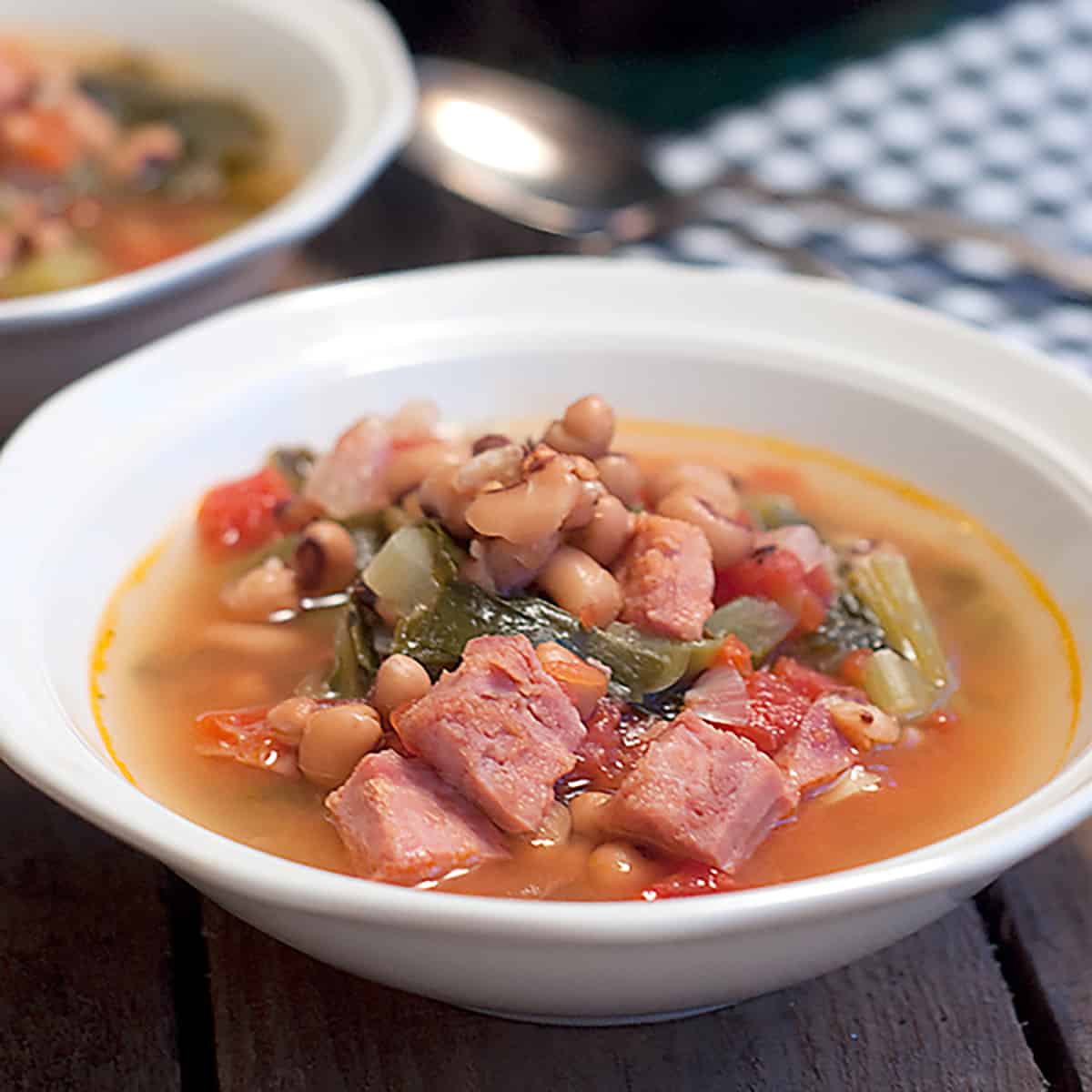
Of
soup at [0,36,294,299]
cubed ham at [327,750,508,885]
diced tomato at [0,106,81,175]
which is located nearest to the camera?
cubed ham at [327,750,508,885]

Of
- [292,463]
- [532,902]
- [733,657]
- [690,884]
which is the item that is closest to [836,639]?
[733,657]

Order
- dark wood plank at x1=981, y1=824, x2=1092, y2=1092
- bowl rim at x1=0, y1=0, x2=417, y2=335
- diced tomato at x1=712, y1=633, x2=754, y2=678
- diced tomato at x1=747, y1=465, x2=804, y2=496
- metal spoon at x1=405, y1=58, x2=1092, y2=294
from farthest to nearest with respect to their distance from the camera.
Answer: metal spoon at x1=405, y1=58, x2=1092, y2=294
bowl rim at x1=0, y1=0, x2=417, y2=335
diced tomato at x1=747, y1=465, x2=804, y2=496
diced tomato at x1=712, y1=633, x2=754, y2=678
dark wood plank at x1=981, y1=824, x2=1092, y2=1092

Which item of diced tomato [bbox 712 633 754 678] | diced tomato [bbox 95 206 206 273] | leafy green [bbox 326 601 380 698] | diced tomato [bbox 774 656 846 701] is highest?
diced tomato [bbox 712 633 754 678]

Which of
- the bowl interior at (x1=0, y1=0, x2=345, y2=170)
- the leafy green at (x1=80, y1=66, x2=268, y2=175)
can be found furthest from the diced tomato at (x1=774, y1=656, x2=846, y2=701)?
the leafy green at (x1=80, y1=66, x2=268, y2=175)

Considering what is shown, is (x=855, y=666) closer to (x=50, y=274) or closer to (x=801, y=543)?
(x=801, y=543)

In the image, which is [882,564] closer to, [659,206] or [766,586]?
[766,586]

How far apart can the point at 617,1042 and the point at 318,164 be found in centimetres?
208

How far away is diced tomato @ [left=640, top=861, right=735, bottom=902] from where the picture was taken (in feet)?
5.68

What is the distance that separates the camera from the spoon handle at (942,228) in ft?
11.1

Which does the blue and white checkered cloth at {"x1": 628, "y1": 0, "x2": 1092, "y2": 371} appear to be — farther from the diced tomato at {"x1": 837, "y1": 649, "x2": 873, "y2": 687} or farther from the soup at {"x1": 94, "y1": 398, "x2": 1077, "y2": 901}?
the diced tomato at {"x1": 837, "y1": 649, "x2": 873, "y2": 687}

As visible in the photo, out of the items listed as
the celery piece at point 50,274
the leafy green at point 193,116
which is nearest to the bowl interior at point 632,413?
the celery piece at point 50,274

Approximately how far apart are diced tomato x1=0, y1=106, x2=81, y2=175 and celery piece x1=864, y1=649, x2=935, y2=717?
82.3 inches

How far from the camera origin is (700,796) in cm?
176

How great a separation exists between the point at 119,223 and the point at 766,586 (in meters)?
1.76
